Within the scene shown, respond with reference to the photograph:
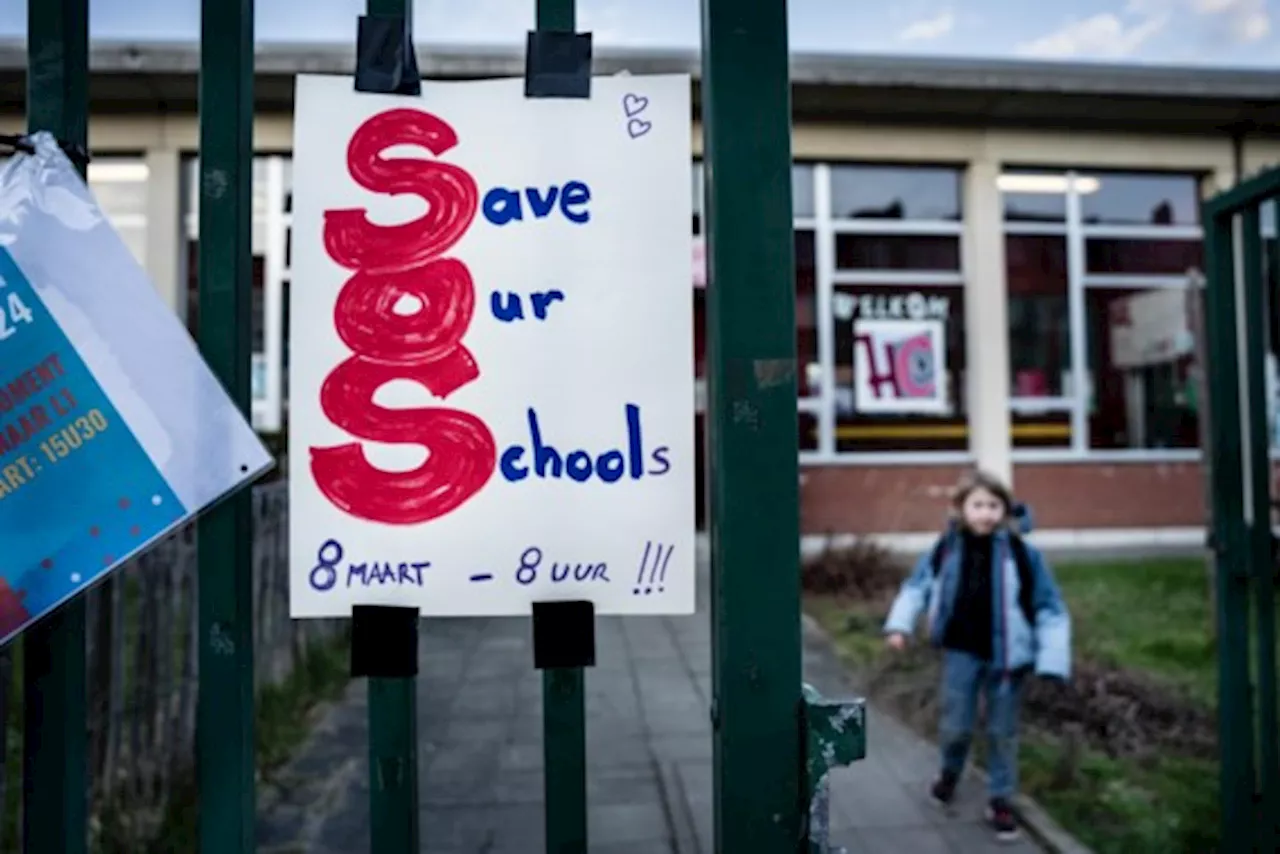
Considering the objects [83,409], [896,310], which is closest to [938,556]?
[83,409]

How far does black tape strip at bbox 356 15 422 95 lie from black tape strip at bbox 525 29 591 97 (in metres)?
0.15

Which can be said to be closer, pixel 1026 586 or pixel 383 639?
pixel 383 639

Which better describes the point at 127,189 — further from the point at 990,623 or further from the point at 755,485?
the point at 755,485

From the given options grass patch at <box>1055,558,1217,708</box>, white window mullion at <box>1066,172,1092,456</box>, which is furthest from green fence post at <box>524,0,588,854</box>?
white window mullion at <box>1066,172,1092,456</box>

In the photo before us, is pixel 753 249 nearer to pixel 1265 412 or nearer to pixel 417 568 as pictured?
pixel 417 568

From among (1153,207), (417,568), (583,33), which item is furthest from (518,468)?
(1153,207)

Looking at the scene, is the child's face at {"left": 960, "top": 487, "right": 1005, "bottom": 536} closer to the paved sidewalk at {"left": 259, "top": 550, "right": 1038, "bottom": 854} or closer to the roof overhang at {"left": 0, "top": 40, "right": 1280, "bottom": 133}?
the paved sidewalk at {"left": 259, "top": 550, "right": 1038, "bottom": 854}

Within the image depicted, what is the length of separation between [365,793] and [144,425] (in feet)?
10.9

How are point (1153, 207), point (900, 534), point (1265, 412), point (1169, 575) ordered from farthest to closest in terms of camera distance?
1. point (1153, 207)
2. point (900, 534)
3. point (1169, 575)
4. point (1265, 412)

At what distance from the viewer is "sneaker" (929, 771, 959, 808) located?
4004 mm

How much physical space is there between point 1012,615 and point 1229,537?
92 centimetres

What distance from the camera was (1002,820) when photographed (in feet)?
12.2

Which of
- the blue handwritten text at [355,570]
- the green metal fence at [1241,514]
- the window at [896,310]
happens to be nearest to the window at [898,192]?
the window at [896,310]

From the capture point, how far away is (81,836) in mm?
1360
